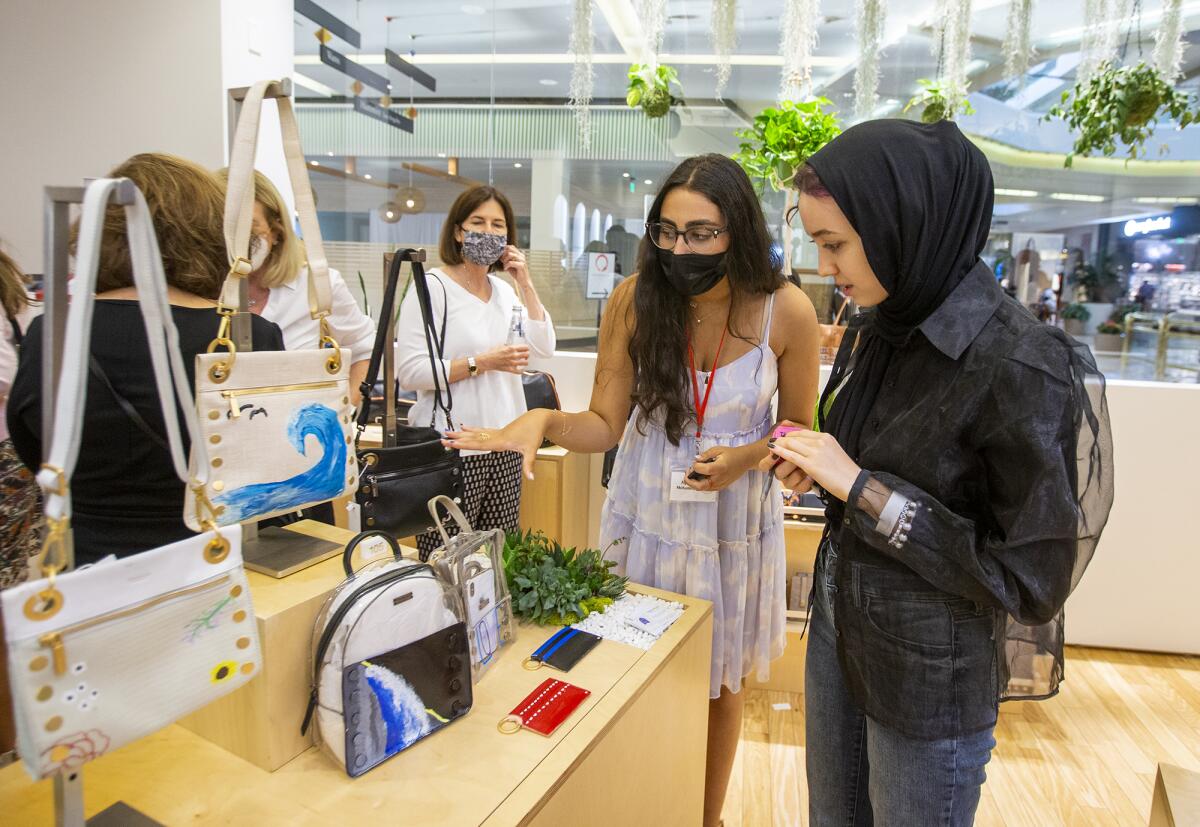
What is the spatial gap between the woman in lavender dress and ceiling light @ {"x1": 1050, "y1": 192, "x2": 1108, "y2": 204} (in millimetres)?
3061

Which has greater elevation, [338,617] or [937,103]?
[937,103]

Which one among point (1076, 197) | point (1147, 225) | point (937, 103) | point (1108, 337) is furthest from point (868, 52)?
point (1108, 337)

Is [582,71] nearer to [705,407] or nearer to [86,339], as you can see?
[705,407]

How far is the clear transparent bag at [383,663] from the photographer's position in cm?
100

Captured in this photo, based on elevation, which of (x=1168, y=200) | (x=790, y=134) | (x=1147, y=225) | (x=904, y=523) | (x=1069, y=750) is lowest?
(x=1069, y=750)

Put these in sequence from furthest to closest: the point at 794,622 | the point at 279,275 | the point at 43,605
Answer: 1. the point at 794,622
2. the point at 279,275
3. the point at 43,605

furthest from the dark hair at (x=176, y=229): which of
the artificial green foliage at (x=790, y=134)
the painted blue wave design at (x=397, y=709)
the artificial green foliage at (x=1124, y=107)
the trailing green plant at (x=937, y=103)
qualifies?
the artificial green foliage at (x=1124, y=107)

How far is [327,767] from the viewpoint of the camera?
1037 millimetres

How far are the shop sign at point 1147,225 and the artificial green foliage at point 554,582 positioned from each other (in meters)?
3.74

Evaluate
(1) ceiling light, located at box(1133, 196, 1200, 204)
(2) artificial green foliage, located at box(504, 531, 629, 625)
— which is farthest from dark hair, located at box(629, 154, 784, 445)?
(1) ceiling light, located at box(1133, 196, 1200, 204)

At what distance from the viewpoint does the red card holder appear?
1.13 m

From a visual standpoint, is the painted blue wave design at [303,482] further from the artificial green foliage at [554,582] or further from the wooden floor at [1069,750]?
the wooden floor at [1069,750]

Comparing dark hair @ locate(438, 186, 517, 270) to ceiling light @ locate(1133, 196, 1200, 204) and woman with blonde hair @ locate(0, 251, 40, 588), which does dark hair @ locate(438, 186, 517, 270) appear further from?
ceiling light @ locate(1133, 196, 1200, 204)

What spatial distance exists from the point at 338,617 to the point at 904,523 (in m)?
0.79
